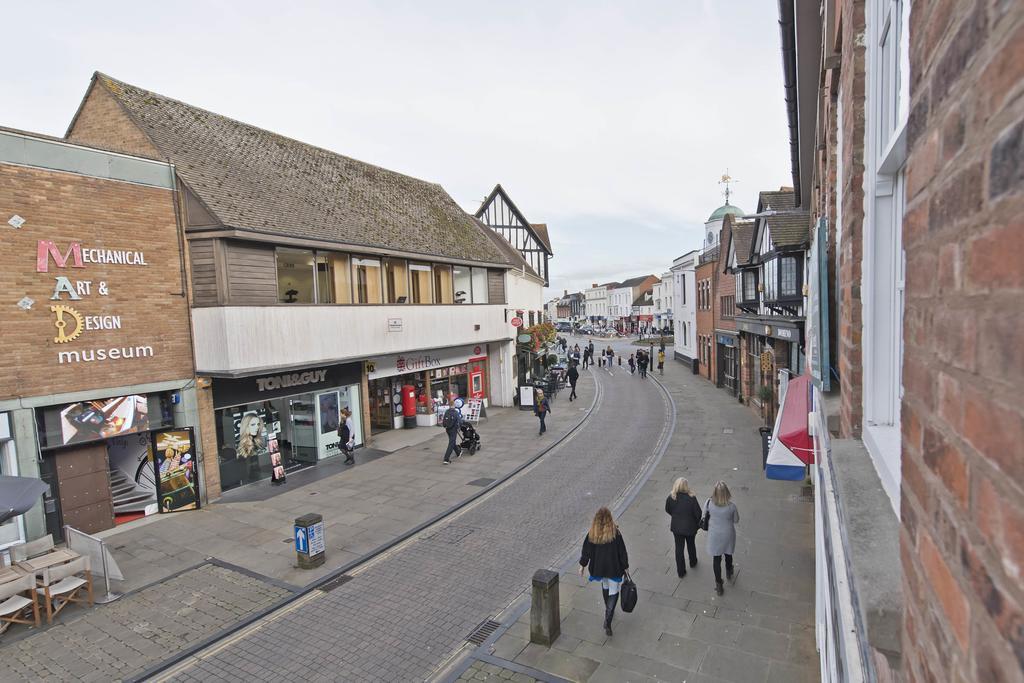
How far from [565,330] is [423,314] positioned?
89.7m

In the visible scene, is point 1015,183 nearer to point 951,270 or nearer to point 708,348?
point 951,270

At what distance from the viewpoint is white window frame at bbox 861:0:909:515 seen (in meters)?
2.42

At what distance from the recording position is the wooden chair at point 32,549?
27.0 ft

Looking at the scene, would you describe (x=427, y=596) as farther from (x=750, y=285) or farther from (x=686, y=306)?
(x=686, y=306)

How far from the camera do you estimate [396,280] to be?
17.1 metres

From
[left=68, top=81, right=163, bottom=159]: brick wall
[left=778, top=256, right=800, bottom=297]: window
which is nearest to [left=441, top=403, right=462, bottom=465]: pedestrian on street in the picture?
[left=778, top=256, right=800, bottom=297]: window

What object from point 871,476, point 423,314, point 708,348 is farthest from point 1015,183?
point 708,348

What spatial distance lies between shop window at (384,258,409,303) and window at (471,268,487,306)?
13.1 feet

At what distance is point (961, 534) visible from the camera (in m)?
0.93

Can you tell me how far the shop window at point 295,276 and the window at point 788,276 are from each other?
452 inches

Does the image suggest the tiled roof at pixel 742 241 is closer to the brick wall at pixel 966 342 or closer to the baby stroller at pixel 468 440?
the baby stroller at pixel 468 440

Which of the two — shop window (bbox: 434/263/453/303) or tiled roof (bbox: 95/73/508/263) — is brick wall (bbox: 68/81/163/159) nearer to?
tiled roof (bbox: 95/73/508/263)

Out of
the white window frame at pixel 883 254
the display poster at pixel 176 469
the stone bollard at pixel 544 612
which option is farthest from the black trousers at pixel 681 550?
the display poster at pixel 176 469

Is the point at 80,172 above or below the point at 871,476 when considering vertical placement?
above
